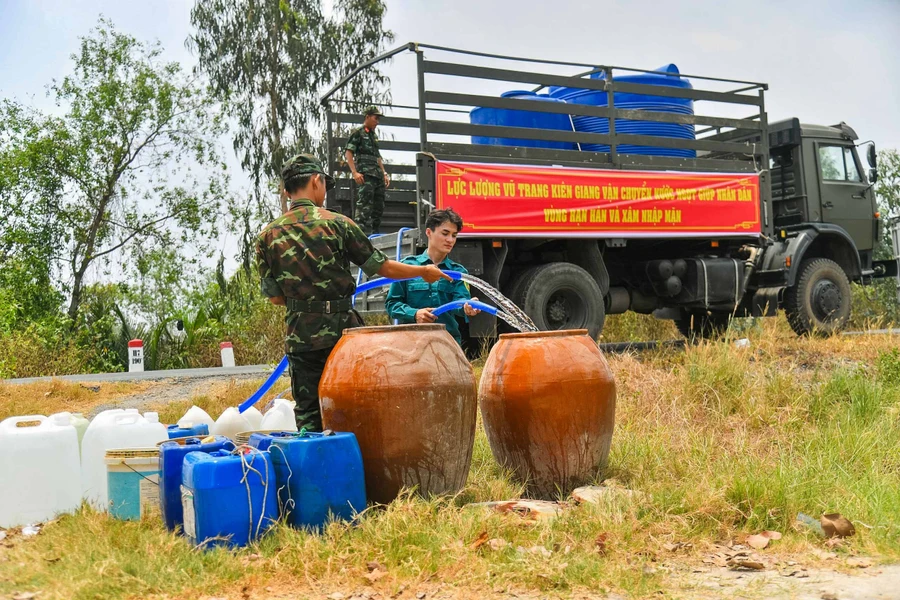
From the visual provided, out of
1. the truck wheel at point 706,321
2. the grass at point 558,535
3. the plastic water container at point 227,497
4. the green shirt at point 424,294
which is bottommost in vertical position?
the grass at point 558,535

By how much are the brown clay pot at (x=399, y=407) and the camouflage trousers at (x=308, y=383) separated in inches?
14.6

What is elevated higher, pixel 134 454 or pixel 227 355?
pixel 227 355

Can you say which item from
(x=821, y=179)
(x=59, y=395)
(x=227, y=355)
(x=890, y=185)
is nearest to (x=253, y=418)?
(x=59, y=395)

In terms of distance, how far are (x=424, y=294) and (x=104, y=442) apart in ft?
6.74

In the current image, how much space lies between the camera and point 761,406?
6.68 m

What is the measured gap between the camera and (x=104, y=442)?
14.9ft

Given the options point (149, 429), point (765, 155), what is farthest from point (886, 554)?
point (765, 155)

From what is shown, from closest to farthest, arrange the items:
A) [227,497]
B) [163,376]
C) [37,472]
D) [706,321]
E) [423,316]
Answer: [227,497] < [37,472] < [423,316] < [163,376] < [706,321]

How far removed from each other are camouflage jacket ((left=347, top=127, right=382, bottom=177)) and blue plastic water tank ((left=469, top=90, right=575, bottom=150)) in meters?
1.11

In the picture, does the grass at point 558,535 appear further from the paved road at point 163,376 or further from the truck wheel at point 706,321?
the truck wheel at point 706,321

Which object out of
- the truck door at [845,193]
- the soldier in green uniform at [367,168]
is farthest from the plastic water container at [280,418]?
the truck door at [845,193]

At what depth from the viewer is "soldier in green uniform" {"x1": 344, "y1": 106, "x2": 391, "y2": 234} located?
9.82 m

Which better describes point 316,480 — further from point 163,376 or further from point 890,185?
point 890,185

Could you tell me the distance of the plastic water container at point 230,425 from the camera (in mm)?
5105
